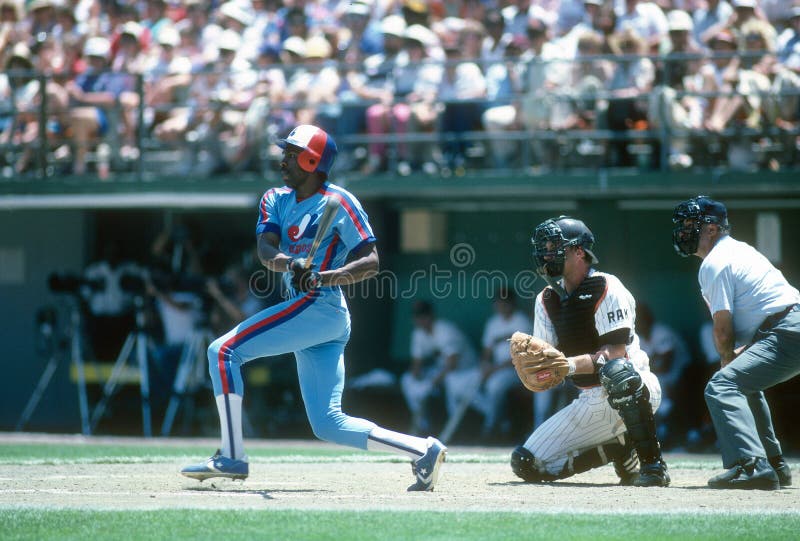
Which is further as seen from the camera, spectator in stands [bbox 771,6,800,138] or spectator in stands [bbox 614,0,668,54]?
spectator in stands [bbox 614,0,668,54]

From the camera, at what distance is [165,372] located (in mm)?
13891

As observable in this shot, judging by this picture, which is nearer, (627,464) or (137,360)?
(627,464)

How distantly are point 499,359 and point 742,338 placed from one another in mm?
5551

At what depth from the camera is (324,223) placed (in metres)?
6.50

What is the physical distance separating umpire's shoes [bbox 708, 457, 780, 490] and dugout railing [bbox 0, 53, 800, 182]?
196 inches

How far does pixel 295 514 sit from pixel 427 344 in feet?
23.7

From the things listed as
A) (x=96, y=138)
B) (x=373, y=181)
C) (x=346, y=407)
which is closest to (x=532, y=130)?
(x=373, y=181)

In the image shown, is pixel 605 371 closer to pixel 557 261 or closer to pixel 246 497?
pixel 557 261

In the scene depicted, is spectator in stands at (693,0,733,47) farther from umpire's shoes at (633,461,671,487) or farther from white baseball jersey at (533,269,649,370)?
umpire's shoes at (633,461,671,487)

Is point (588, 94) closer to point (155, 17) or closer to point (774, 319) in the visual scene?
point (774, 319)

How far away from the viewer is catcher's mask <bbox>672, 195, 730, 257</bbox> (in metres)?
7.09

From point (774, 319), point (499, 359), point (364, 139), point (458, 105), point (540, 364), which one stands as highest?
point (458, 105)

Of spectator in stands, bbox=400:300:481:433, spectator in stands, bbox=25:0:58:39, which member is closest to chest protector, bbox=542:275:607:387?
spectator in stands, bbox=400:300:481:433

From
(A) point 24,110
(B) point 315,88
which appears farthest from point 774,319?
(A) point 24,110
